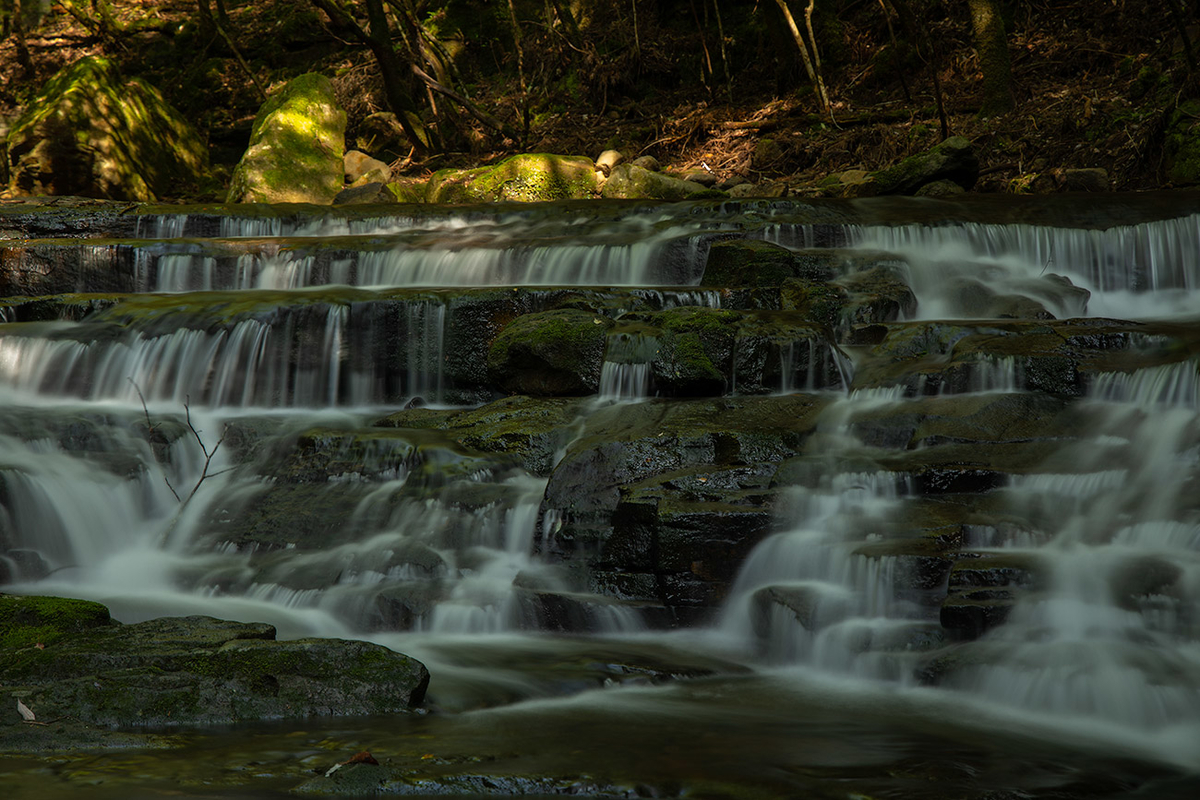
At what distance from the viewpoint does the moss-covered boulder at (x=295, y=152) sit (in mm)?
14820

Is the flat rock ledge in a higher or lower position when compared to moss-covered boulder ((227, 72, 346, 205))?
lower

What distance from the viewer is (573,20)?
61.3 ft

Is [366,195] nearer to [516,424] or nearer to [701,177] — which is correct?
[701,177]

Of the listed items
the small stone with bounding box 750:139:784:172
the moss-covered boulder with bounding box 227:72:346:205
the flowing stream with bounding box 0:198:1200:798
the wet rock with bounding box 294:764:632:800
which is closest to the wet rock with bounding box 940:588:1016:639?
the flowing stream with bounding box 0:198:1200:798

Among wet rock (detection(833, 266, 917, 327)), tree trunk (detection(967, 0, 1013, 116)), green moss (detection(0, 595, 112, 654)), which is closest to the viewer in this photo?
green moss (detection(0, 595, 112, 654))

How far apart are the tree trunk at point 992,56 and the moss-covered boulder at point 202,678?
12922 mm

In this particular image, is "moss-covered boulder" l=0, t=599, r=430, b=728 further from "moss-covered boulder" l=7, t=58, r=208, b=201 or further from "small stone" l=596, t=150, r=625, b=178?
"moss-covered boulder" l=7, t=58, r=208, b=201

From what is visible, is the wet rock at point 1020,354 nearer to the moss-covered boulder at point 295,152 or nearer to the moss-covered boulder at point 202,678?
the moss-covered boulder at point 202,678

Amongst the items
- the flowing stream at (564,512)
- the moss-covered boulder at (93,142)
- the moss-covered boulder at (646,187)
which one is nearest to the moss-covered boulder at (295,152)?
the moss-covered boulder at (93,142)

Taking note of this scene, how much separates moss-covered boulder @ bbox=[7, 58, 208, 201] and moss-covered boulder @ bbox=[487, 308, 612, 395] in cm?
1031

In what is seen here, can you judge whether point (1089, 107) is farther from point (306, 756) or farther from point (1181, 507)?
point (306, 756)

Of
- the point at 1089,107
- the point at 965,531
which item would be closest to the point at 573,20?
the point at 1089,107

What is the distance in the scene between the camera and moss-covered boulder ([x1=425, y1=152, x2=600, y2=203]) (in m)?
14.1

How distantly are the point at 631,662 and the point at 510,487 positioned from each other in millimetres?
1885
